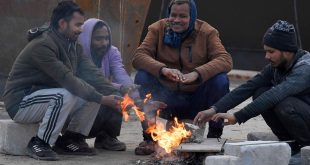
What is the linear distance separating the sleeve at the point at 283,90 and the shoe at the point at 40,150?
1.66 meters

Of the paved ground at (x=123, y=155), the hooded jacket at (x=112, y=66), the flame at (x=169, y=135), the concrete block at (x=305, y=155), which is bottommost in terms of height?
the paved ground at (x=123, y=155)

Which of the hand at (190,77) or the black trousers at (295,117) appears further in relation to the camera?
the hand at (190,77)

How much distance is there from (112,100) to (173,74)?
551mm

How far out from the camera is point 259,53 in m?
13.3

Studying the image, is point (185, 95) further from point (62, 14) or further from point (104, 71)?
point (62, 14)

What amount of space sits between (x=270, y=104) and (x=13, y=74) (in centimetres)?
217

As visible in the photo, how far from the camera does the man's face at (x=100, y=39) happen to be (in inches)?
284

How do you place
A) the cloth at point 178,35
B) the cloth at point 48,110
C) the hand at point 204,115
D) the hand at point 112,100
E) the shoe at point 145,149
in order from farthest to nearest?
the cloth at point 178,35
the shoe at point 145,149
the hand at point 112,100
the cloth at point 48,110
the hand at point 204,115

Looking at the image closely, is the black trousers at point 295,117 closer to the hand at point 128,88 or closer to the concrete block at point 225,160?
the concrete block at point 225,160

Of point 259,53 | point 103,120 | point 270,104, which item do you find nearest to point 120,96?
point 103,120

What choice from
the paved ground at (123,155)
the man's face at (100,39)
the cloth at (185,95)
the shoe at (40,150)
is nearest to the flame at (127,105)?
the cloth at (185,95)

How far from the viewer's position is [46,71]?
6688mm

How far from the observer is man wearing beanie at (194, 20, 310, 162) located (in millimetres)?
6215

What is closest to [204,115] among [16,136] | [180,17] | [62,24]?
[180,17]
